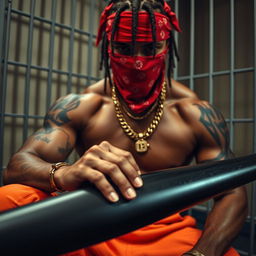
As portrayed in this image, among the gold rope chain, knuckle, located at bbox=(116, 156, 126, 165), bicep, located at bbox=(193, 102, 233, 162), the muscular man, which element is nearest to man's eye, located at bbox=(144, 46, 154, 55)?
the muscular man

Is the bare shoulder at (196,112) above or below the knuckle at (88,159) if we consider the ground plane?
above

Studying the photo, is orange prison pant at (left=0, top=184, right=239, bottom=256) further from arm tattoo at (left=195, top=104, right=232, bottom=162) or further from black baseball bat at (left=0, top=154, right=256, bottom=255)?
black baseball bat at (left=0, top=154, right=256, bottom=255)

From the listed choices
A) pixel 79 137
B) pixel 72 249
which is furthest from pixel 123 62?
pixel 72 249

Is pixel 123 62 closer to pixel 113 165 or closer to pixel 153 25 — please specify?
pixel 153 25

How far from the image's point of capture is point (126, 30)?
3.04 ft

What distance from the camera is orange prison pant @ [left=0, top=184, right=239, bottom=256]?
653 millimetres

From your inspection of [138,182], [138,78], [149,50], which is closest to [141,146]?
[138,78]

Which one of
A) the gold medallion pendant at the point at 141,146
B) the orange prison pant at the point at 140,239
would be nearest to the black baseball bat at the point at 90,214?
the orange prison pant at the point at 140,239

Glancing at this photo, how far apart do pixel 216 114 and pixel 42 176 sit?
0.71m

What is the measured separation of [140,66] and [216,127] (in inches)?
14.6

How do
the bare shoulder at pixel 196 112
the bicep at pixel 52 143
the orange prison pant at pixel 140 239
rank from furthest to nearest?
the bare shoulder at pixel 196 112
the bicep at pixel 52 143
the orange prison pant at pixel 140 239

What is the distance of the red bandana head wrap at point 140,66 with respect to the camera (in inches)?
36.4

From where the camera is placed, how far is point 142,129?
101cm

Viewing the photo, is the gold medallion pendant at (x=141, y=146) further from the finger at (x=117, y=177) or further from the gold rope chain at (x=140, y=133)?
the finger at (x=117, y=177)
